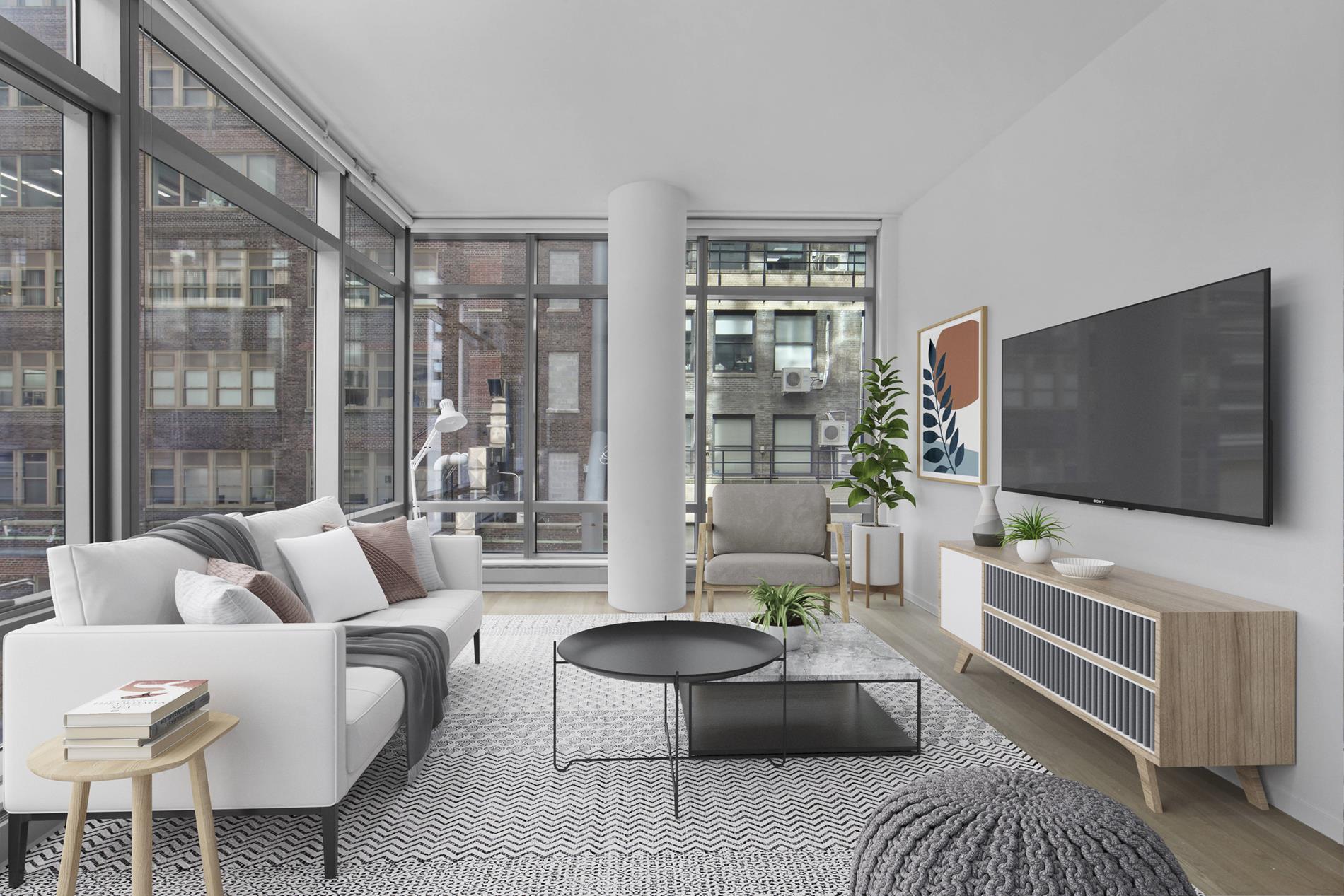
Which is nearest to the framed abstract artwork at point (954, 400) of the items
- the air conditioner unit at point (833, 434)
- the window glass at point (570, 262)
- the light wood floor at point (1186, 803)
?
the air conditioner unit at point (833, 434)

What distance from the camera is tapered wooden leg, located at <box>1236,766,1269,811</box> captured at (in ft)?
7.77

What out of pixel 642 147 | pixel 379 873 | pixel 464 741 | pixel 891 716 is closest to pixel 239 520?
pixel 464 741

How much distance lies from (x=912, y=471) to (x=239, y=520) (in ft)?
14.1

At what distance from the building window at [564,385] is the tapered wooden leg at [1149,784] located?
4.53 metres

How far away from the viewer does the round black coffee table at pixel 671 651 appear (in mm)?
2393

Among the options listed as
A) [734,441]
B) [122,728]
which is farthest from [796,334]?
[122,728]

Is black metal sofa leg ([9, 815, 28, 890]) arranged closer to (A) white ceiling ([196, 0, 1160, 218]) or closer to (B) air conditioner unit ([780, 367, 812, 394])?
(A) white ceiling ([196, 0, 1160, 218])

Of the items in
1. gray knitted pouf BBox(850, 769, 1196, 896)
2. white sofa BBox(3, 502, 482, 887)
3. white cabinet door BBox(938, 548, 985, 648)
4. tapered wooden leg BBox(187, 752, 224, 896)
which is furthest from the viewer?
white cabinet door BBox(938, 548, 985, 648)

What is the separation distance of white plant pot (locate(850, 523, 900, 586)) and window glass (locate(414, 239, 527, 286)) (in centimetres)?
344

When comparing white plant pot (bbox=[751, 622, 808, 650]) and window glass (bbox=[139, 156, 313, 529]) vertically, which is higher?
window glass (bbox=[139, 156, 313, 529])

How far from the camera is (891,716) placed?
3.11 metres

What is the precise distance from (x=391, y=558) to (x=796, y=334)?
3.75 metres

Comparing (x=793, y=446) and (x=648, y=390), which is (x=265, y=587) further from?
(x=793, y=446)

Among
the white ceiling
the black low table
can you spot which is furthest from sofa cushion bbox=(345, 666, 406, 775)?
the white ceiling
